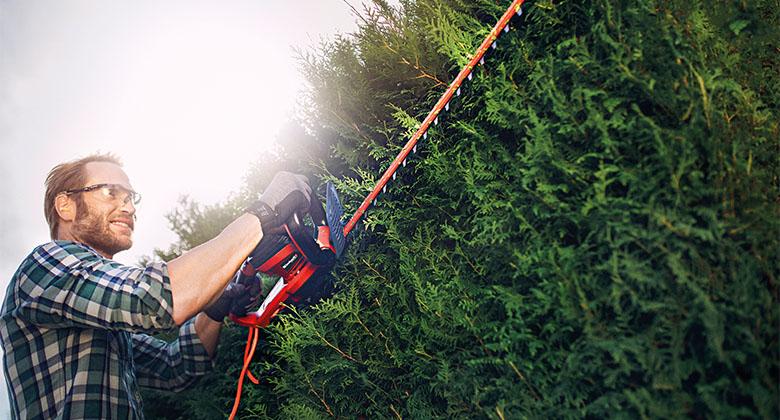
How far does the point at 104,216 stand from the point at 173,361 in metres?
1.00

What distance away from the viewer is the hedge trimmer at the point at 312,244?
7.46 feet

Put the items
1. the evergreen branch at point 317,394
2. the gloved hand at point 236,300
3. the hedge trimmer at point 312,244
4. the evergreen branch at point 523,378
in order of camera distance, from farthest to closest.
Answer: the gloved hand at point 236,300, the evergreen branch at point 317,394, the hedge trimmer at point 312,244, the evergreen branch at point 523,378

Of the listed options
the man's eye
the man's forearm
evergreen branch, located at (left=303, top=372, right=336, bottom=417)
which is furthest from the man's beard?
evergreen branch, located at (left=303, top=372, right=336, bottom=417)

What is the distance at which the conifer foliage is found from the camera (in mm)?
1323

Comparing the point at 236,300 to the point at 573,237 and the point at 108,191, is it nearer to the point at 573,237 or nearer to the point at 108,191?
the point at 108,191

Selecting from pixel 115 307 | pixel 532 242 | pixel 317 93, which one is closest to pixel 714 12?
pixel 532 242

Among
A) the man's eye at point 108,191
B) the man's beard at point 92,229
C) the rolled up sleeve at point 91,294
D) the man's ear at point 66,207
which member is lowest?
the rolled up sleeve at point 91,294

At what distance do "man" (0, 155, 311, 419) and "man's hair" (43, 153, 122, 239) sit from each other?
0.05ft

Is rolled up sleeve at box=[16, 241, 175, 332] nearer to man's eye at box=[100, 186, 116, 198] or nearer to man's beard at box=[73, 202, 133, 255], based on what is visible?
man's beard at box=[73, 202, 133, 255]

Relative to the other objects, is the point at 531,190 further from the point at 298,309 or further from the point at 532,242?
the point at 298,309

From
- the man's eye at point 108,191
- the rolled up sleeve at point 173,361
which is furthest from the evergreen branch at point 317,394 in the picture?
the man's eye at point 108,191

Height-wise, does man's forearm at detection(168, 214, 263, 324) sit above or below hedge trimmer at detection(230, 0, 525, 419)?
above

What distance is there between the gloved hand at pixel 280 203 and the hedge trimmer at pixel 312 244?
51mm

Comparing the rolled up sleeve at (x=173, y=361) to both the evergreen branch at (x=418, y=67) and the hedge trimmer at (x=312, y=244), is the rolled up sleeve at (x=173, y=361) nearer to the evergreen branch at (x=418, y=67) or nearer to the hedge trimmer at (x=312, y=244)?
the hedge trimmer at (x=312, y=244)
